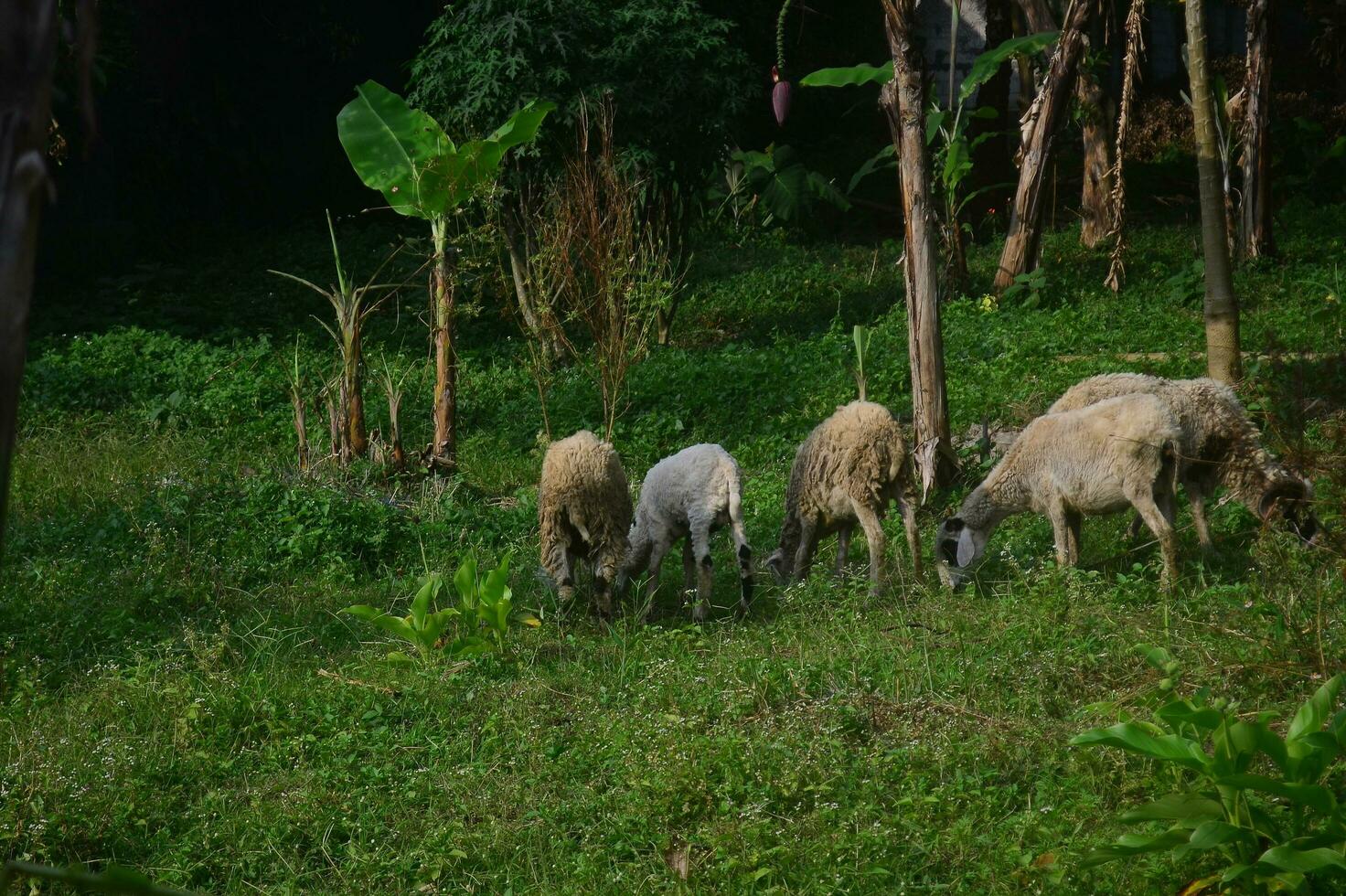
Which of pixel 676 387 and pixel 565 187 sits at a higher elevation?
pixel 565 187

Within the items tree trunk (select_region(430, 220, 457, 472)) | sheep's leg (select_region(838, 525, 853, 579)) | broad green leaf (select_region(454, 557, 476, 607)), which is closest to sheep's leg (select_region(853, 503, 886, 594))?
sheep's leg (select_region(838, 525, 853, 579))

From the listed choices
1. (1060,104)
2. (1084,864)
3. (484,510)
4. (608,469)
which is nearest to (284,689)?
(608,469)

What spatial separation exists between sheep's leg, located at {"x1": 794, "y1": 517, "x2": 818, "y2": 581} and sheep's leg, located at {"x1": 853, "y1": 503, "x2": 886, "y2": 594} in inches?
18.4

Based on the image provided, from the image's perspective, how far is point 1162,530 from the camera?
7.37 meters

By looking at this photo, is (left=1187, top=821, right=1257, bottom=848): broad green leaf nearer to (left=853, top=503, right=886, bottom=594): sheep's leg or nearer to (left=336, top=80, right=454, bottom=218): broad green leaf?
(left=853, top=503, right=886, bottom=594): sheep's leg

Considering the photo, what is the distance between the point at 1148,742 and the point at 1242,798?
1.11ft

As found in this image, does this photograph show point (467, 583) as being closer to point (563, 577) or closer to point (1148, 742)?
point (563, 577)

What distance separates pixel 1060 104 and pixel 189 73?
12.4 meters

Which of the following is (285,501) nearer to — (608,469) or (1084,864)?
(608,469)

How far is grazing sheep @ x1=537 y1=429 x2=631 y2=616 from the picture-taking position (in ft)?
27.4

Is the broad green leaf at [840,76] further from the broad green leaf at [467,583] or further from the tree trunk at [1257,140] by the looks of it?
the broad green leaf at [467,583]

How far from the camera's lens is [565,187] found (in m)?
13.1

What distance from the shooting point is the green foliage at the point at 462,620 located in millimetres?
7238

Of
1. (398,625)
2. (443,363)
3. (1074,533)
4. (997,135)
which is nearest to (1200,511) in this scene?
(1074,533)
